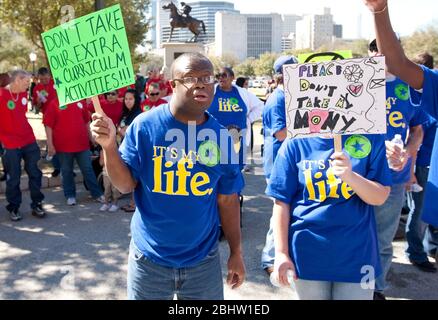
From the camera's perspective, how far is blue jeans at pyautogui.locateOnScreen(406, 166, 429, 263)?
15.8 ft

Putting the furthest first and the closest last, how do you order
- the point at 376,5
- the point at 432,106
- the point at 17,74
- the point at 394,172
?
1. the point at 17,74
2. the point at 394,172
3. the point at 432,106
4. the point at 376,5

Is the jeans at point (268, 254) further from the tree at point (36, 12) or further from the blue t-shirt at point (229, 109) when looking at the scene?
the tree at point (36, 12)

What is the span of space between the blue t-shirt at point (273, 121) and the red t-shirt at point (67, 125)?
323cm

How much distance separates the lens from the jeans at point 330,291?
8.04 feet

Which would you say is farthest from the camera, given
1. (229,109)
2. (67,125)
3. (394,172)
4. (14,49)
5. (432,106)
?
(14,49)

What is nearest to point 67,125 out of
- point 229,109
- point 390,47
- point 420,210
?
point 229,109

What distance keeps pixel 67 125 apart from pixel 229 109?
7.90 feet

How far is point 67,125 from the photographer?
703cm

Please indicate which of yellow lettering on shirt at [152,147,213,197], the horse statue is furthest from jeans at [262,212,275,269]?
the horse statue

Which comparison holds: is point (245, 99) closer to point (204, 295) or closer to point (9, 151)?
point (9, 151)

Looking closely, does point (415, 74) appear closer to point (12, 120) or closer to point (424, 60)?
point (424, 60)

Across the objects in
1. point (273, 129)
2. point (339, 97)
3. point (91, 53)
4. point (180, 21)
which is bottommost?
point (273, 129)

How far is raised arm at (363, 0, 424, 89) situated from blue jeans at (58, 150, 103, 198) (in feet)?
18.8

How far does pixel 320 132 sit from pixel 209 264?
2.92 feet
